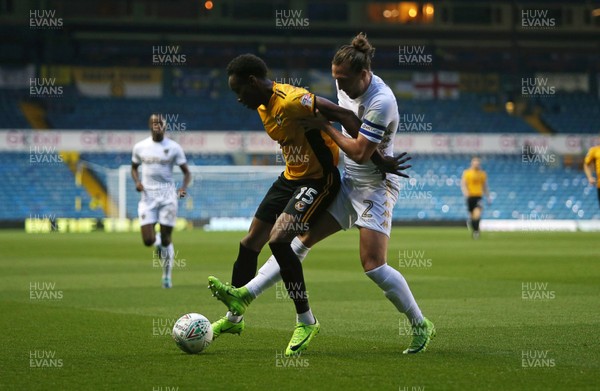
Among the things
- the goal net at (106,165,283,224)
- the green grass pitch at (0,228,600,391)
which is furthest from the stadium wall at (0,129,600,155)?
the green grass pitch at (0,228,600,391)

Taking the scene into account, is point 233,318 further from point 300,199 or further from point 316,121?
point 316,121

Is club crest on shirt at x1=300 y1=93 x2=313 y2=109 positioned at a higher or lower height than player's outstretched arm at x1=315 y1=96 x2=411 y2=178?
higher

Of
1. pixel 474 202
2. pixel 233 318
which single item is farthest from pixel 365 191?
pixel 474 202

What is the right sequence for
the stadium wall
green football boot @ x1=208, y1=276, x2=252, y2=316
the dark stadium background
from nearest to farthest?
green football boot @ x1=208, y1=276, x2=252, y2=316, the stadium wall, the dark stadium background

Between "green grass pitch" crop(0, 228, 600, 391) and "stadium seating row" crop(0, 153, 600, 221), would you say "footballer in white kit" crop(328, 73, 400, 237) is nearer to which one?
"green grass pitch" crop(0, 228, 600, 391)

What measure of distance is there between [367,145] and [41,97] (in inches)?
1584

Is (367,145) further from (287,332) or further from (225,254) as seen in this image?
(225,254)

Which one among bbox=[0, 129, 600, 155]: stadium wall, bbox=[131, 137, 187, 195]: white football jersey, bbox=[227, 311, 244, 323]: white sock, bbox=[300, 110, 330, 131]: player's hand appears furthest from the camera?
bbox=[0, 129, 600, 155]: stadium wall

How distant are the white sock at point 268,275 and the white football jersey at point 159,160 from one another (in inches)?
286

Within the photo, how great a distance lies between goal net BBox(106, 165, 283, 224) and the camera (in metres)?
41.5

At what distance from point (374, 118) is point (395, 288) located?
1295 mm

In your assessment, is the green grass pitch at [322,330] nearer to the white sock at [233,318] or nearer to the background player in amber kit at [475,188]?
the white sock at [233,318]

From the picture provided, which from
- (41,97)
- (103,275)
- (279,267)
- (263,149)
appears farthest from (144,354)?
(41,97)

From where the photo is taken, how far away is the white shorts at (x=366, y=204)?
25.2ft
